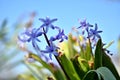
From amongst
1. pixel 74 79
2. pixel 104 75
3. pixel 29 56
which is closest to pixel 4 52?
pixel 29 56

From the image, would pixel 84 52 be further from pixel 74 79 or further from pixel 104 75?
pixel 104 75

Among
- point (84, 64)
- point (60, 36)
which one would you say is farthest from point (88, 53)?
point (60, 36)

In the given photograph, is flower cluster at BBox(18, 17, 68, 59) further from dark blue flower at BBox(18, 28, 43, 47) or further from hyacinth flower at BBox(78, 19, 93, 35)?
hyacinth flower at BBox(78, 19, 93, 35)

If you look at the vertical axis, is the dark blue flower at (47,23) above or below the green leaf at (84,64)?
above

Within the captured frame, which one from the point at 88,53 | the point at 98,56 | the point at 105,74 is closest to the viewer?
the point at 105,74

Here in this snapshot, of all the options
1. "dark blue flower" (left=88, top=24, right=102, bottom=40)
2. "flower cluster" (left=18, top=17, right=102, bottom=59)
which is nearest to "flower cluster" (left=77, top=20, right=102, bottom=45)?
"dark blue flower" (left=88, top=24, right=102, bottom=40)

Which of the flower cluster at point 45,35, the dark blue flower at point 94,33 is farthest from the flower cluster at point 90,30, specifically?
the flower cluster at point 45,35

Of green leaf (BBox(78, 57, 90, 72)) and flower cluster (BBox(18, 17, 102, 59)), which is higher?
flower cluster (BBox(18, 17, 102, 59))

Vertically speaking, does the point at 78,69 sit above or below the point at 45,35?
below

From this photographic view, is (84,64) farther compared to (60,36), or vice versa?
(84,64)

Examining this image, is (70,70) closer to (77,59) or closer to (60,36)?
(77,59)

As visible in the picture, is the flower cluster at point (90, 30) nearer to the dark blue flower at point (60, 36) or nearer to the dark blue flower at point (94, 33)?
the dark blue flower at point (94, 33)
